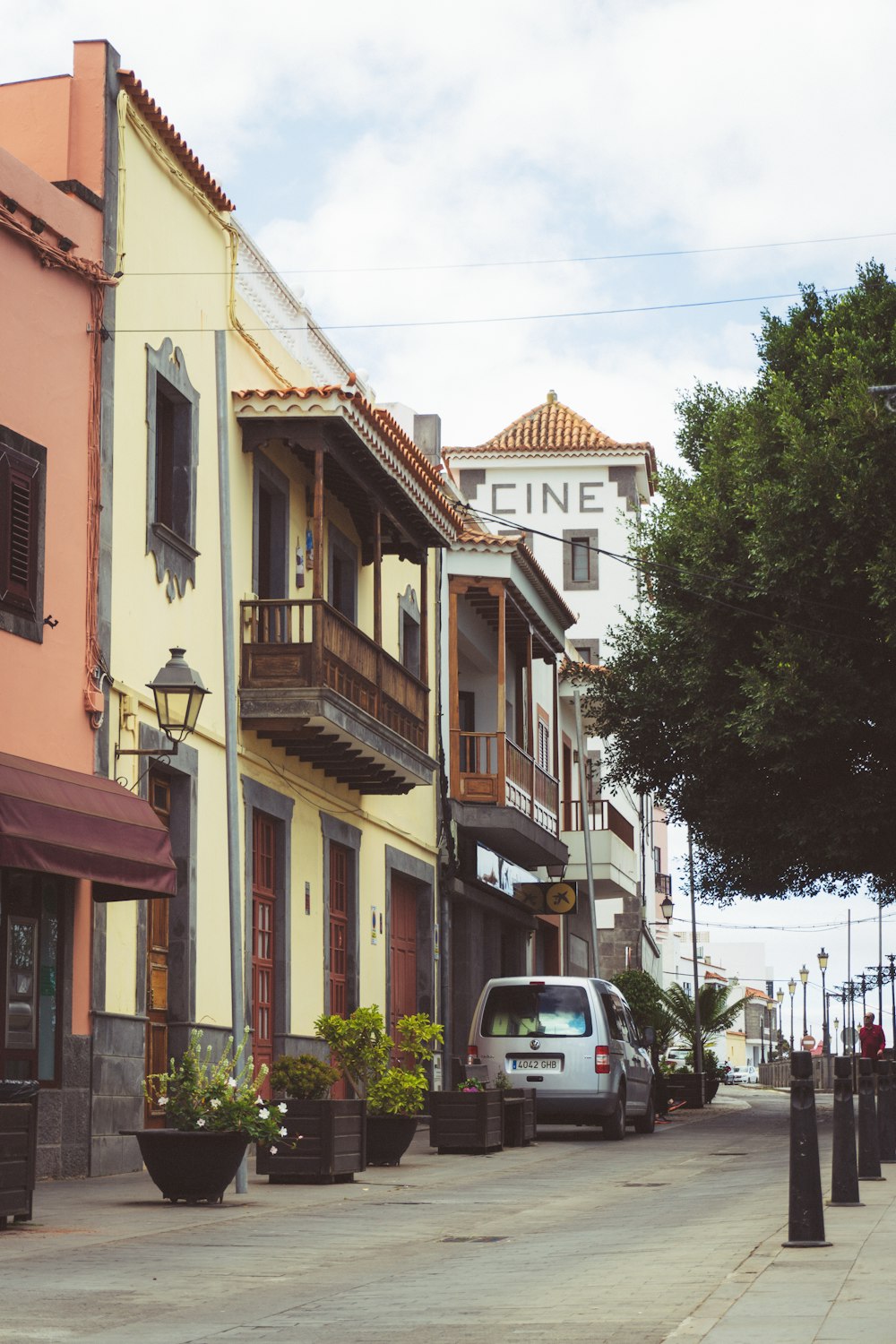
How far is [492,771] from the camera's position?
1193 inches

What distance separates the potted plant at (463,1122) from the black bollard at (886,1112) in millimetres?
4881

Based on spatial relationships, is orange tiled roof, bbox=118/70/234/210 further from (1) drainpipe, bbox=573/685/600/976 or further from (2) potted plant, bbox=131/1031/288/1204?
(1) drainpipe, bbox=573/685/600/976

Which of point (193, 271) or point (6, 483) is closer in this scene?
point (6, 483)

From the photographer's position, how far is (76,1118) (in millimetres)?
15273

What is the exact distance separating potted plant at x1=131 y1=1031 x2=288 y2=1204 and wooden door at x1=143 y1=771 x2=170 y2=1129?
3982 mm

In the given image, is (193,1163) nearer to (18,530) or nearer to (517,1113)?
(18,530)

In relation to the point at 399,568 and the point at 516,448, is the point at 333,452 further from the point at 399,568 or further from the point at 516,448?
the point at 516,448

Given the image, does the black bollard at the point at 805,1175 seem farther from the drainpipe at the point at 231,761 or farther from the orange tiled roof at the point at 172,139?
the orange tiled roof at the point at 172,139

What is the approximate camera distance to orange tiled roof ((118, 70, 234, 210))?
17.4m

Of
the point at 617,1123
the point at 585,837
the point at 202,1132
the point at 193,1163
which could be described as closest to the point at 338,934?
the point at 617,1123

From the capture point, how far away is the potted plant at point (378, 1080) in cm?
1656

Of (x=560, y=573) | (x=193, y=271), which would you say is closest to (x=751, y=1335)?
(x=193, y=271)

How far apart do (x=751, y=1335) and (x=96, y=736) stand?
10160 mm

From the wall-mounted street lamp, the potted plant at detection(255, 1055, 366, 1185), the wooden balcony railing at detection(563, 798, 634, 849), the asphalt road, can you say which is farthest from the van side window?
the wooden balcony railing at detection(563, 798, 634, 849)
